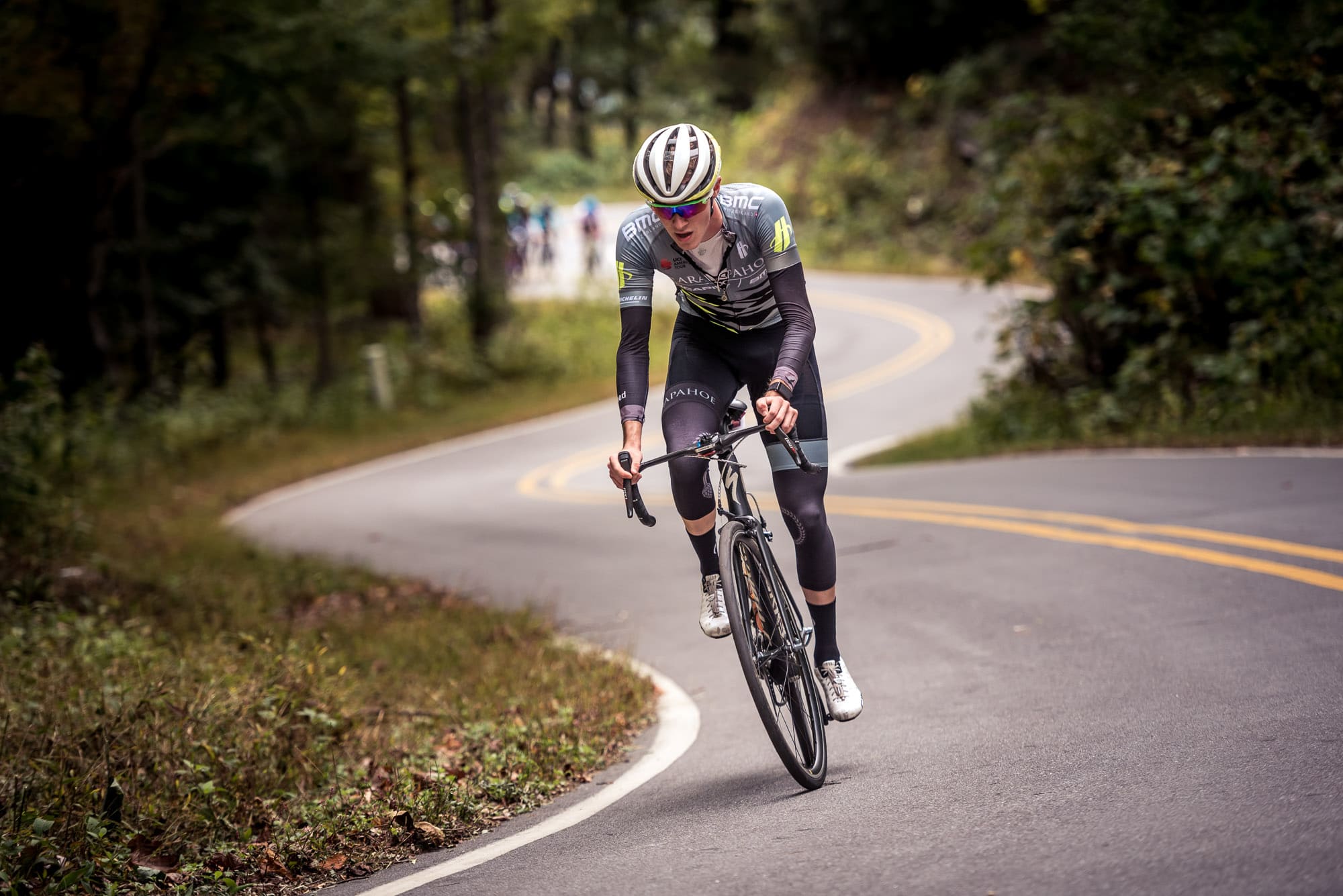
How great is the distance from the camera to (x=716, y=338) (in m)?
6.09

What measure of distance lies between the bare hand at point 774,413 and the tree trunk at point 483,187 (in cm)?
2141

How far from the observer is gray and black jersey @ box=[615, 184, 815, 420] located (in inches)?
217

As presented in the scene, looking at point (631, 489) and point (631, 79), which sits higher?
point (631, 79)

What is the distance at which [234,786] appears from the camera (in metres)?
5.62

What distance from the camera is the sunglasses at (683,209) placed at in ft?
17.5

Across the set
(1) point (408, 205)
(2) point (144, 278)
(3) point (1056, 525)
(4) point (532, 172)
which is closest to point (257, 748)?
(3) point (1056, 525)

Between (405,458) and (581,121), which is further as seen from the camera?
(581,121)

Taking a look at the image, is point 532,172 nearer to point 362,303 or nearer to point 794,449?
point 362,303

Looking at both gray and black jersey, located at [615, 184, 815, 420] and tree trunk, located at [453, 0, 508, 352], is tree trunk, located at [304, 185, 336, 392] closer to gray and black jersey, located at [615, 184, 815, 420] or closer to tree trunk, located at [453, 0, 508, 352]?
tree trunk, located at [453, 0, 508, 352]

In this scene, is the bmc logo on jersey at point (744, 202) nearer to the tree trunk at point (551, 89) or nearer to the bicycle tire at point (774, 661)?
the bicycle tire at point (774, 661)

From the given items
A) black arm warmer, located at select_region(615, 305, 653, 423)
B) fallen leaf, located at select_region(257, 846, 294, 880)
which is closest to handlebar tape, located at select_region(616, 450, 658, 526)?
black arm warmer, located at select_region(615, 305, 653, 423)

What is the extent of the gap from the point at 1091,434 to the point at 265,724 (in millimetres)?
11656

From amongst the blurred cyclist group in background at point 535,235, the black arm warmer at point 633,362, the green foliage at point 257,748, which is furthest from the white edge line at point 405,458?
the black arm warmer at point 633,362

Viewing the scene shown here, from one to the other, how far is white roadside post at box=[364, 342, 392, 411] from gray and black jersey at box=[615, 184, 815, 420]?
2203cm
